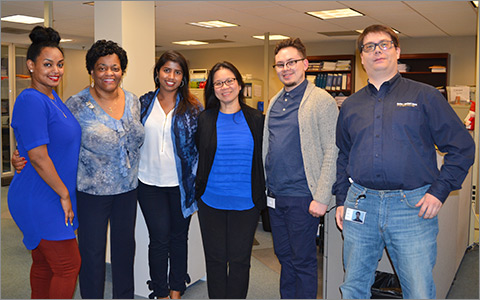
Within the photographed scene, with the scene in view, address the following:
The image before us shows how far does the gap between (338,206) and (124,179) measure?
112cm

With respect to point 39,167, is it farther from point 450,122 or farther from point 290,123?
point 450,122

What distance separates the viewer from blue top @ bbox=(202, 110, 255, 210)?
226 centimetres

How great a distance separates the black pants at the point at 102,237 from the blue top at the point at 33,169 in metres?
0.17

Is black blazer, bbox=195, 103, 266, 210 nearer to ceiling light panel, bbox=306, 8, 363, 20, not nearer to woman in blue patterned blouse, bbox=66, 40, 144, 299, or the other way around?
woman in blue patterned blouse, bbox=66, 40, 144, 299

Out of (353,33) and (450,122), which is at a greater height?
(353,33)

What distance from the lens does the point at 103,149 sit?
2.23 meters

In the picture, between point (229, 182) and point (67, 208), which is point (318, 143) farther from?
point (67, 208)

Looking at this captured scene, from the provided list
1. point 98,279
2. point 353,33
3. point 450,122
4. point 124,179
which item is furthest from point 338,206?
point 353,33

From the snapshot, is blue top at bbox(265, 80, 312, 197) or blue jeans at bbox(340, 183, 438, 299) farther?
blue top at bbox(265, 80, 312, 197)

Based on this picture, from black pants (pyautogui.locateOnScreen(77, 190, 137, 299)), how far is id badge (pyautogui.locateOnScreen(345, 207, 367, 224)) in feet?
3.84

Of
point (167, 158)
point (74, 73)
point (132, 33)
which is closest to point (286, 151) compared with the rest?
point (167, 158)

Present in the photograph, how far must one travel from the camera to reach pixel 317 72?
29.9ft

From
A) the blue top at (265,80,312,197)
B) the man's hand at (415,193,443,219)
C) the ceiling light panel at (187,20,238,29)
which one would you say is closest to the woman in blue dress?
the blue top at (265,80,312,197)

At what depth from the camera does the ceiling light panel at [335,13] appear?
5.84 m
